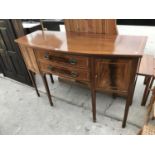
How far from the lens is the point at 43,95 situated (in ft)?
6.94

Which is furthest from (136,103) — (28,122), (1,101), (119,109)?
(1,101)

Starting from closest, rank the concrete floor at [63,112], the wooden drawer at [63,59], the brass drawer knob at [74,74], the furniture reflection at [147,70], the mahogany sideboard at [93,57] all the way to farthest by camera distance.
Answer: the mahogany sideboard at [93,57] < the wooden drawer at [63,59] < the brass drawer knob at [74,74] < the furniture reflection at [147,70] < the concrete floor at [63,112]

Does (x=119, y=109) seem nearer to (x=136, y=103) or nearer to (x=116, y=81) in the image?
(x=136, y=103)

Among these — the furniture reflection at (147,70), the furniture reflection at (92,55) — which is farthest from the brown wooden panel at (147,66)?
the furniture reflection at (92,55)

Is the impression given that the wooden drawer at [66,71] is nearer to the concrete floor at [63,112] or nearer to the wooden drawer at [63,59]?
the wooden drawer at [63,59]

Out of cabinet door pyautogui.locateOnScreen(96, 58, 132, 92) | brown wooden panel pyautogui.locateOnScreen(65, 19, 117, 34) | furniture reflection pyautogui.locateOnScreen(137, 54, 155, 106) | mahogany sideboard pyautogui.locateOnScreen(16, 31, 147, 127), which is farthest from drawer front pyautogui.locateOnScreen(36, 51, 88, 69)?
furniture reflection pyautogui.locateOnScreen(137, 54, 155, 106)

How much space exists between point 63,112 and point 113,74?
2.96 feet

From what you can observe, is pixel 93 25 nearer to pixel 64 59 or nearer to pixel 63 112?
pixel 64 59

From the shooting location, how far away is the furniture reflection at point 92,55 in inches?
43.4

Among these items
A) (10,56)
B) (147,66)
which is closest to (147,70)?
(147,66)

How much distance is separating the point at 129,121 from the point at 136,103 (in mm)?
303

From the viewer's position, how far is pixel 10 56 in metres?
2.12

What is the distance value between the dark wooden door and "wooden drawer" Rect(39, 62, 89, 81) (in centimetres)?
68

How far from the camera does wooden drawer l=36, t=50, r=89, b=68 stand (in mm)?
1196
